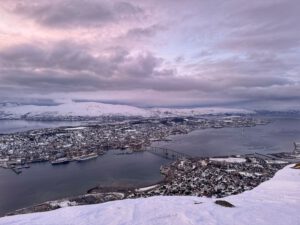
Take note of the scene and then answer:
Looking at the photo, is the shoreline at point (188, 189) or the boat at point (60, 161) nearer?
the shoreline at point (188, 189)

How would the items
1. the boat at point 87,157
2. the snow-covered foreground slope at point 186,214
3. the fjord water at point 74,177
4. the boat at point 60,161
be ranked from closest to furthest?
the snow-covered foreground slope at point 186,214
the fjord water at point 74,177
the boat at point 60,161
the boat at point 87,157

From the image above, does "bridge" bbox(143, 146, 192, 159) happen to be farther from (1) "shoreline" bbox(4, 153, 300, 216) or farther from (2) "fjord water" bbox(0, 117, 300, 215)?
(1) "shoreline" bbox(4, 153, 300, 216)

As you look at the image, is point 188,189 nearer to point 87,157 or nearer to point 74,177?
point 74,177

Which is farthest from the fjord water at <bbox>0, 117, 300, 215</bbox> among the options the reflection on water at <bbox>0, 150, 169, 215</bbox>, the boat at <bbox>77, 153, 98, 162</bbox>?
the boat at <bbox>77, 153, 98, 162</bbox>

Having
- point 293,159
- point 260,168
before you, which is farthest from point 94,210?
point 293,159

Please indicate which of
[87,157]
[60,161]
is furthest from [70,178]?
[87,157]

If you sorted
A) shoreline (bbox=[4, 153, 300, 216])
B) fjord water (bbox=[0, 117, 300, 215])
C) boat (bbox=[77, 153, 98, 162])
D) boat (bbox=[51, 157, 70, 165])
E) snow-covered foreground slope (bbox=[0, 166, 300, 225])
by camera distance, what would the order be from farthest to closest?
boat (bbox=[77, 153, 98, 162]) < boat (bbox=[51, 157, 70, 165]) < fjord water (bbox=[0, 117, 300, 215]) < shoreline (bbox=[4, 153, 300, 216]) < snow-covered foreground slope (bbox=[0, 166, 300, 225])

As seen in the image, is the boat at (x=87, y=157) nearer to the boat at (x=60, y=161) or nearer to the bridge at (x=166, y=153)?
the boat at (x=60, y=161)

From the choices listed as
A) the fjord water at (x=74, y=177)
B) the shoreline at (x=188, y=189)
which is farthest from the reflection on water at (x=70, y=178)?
the shoreline at (x=188, y=189)

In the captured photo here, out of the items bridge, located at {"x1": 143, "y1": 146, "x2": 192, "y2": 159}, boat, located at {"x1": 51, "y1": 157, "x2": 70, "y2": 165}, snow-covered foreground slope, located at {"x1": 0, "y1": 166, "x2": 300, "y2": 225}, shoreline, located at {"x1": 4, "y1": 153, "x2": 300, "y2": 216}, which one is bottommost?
boat, located at {"x1": 51, "y1": 157, "x2": 70, "y2": 165}

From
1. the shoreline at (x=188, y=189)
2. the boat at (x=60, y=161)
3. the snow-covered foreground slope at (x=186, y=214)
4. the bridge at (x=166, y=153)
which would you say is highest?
the snow-covered foreground slope at (x=186, y=214)

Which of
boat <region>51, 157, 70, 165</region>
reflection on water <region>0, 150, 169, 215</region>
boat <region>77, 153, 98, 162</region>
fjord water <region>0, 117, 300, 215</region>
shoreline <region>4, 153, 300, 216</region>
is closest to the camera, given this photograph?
shoreline <region>4, 153, 300, 216</region>

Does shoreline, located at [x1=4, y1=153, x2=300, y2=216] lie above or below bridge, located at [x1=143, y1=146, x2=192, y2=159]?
above
